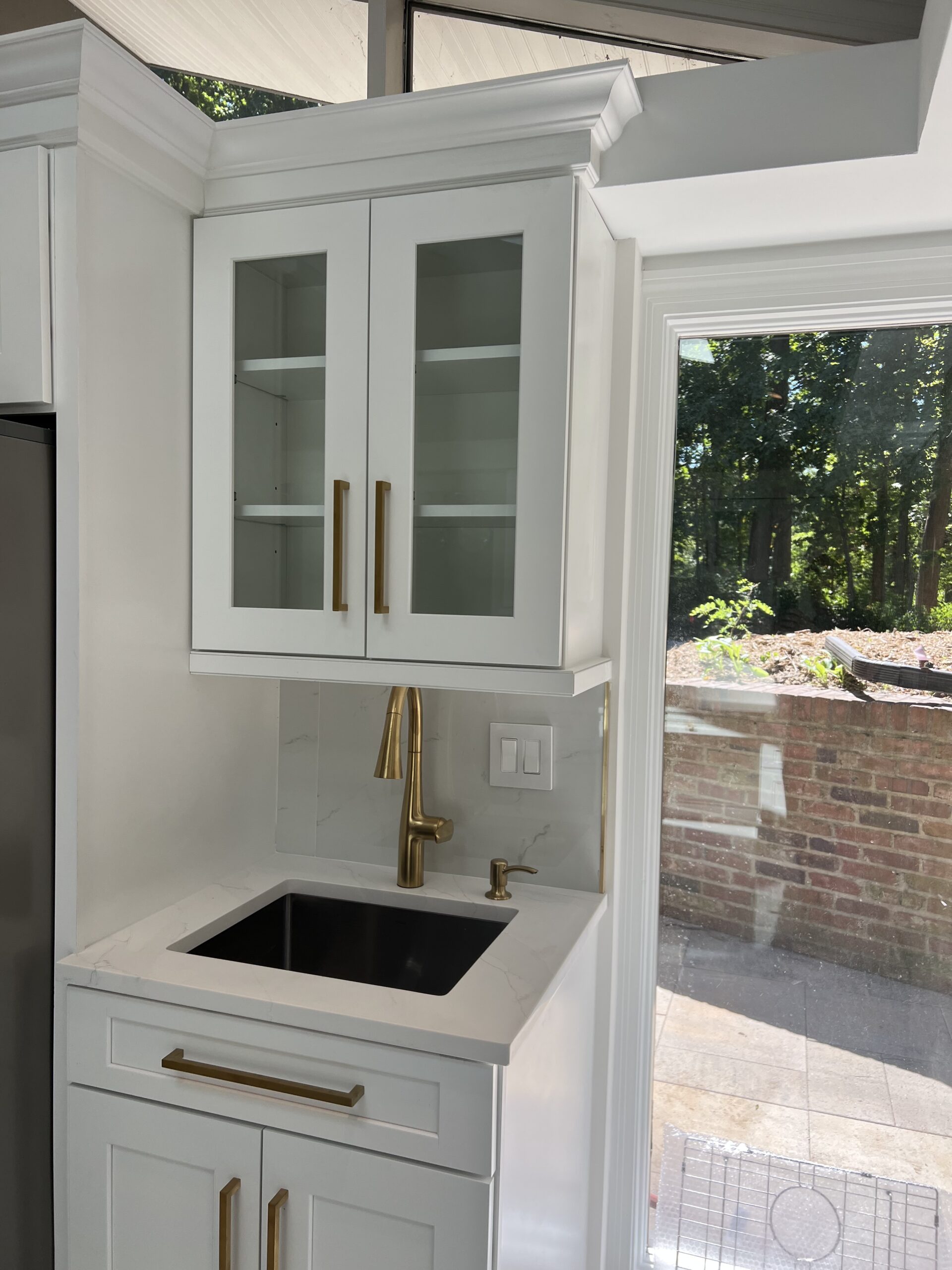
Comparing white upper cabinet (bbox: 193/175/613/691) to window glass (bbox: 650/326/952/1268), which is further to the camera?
window glass (bbox: 650/326/952/1268)

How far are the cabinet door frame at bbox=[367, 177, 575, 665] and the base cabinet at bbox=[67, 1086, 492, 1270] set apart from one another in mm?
707

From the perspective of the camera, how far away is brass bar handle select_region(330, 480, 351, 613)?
4.72 ft

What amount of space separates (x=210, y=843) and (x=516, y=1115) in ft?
2.48

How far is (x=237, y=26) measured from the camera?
6.11 ft

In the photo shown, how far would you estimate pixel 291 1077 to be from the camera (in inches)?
49.3

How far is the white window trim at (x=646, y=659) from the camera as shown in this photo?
65.0 inches

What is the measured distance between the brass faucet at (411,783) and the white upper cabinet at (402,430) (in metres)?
0.24

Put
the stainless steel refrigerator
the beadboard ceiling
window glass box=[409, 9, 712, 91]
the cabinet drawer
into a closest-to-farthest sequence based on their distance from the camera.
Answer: the cabinet drawer, the stainless steel refrigerator, the beadboard ceiling, window glass box=[409, 9, 712, 91]

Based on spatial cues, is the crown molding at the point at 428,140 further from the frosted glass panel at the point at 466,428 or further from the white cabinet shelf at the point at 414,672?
the white cabinet shelf at the point at 414,672

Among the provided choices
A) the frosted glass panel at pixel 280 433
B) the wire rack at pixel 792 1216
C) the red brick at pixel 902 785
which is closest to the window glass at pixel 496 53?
the frosted glass panel at pixel 280 433

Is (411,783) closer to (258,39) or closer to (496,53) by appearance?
(496,53)

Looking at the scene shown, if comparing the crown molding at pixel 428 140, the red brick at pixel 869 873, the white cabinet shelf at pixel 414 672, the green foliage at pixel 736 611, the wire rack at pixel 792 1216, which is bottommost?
the wire rack at pixel 792 1216

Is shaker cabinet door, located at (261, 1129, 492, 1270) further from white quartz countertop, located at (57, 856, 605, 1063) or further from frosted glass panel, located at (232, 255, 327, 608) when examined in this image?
frosted glass panel, located at (232, 255, 327, 608)

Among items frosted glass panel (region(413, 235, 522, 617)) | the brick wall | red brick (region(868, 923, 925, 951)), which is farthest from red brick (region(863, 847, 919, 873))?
frosted glass panel (region(413, 235, 522, 617))
